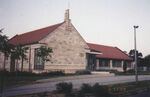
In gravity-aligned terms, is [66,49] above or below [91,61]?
above

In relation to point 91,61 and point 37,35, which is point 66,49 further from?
point 91,61

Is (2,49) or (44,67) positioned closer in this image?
(2,49)

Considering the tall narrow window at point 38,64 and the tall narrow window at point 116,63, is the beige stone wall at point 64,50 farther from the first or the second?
the tall narrow window at point 116,63

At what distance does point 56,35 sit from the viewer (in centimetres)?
3412

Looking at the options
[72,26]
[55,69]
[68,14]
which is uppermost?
[68,14]

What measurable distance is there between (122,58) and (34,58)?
92.0ft

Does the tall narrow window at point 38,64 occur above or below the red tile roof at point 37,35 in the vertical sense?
below

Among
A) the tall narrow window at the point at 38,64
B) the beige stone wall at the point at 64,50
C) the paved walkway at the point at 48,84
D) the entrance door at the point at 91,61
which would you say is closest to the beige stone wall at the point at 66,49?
the beige stone wall at the point at 64,50

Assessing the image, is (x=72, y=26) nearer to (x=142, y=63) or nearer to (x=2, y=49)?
(x=2, y=49)

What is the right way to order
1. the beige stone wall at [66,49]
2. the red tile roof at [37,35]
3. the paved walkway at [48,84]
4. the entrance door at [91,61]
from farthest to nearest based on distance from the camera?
1. the entrance door at [91,61]
2. the red tile roof at [37,35]
3. the beige stone wall at [66,49]
4. the paved walkway at [48,84]

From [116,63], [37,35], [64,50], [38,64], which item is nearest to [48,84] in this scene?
[38,64]

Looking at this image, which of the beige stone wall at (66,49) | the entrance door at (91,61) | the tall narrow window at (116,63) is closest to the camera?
the beige stone wall at (66,49)

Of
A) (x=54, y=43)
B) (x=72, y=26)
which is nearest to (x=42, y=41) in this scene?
(x=54, y=43)

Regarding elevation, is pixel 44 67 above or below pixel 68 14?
below
